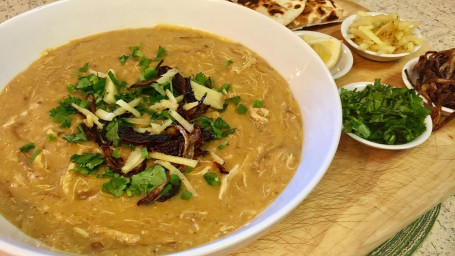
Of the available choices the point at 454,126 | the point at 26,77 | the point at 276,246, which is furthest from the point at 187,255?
the point at 454,126

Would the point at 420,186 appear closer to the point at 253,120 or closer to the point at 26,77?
the point at 253,120

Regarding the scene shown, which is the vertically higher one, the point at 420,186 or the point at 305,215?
the point at 305,215

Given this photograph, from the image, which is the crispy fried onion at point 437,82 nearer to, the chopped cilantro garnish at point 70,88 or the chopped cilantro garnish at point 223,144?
the chopped cilantro garnish at point 223,144

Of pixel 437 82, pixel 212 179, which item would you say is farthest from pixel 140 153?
pixel 437 82

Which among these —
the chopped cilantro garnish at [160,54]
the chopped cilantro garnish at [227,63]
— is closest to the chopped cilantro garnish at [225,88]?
the chopped cilantro garnish at [227,63]

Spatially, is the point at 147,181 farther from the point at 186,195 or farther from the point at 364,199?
the point at 364,199

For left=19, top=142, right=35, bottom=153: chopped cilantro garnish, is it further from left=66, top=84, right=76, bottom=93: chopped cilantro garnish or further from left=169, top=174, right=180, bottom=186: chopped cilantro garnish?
left=169, top=174, right=180, bottom=186: chopped cilantro garnish
